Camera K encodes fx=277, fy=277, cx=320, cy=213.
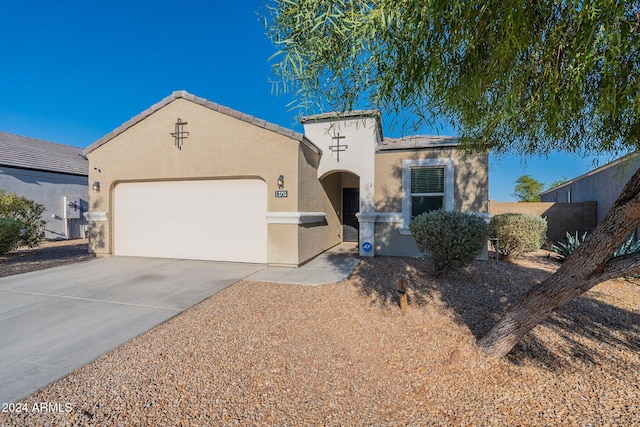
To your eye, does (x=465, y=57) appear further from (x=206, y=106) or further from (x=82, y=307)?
(x=206, y=106)

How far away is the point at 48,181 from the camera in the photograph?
13930 millimetres

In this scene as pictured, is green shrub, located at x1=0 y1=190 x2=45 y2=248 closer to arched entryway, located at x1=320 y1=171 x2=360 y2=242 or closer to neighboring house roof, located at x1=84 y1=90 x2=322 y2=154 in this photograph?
neighboring house roof, located at x1=84 y1=90 x2=322 y2=154

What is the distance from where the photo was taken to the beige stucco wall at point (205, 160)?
7.71 meters

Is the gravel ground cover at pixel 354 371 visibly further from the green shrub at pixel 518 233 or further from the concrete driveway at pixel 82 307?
the green shrub at pixel 518 233

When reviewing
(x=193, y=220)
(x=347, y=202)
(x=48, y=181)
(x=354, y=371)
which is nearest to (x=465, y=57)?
(x=354, y=371)

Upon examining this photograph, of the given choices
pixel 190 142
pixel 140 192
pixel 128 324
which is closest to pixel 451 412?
pixel 128 324

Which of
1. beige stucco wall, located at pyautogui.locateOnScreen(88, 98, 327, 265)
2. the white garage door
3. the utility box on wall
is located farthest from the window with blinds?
the utility box on wall

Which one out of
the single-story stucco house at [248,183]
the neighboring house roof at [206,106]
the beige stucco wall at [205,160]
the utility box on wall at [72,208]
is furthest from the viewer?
the utility box on wall at [72,208]

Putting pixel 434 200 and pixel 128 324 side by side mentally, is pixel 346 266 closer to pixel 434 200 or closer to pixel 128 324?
pixel 434 200

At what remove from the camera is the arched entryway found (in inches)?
471

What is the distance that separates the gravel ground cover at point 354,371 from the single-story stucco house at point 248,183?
356 cm

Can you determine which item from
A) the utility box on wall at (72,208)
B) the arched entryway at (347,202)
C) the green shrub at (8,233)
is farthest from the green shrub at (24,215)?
the arched entryway at (347,202)

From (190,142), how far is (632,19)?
348 inches

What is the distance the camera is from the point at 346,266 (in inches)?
301
